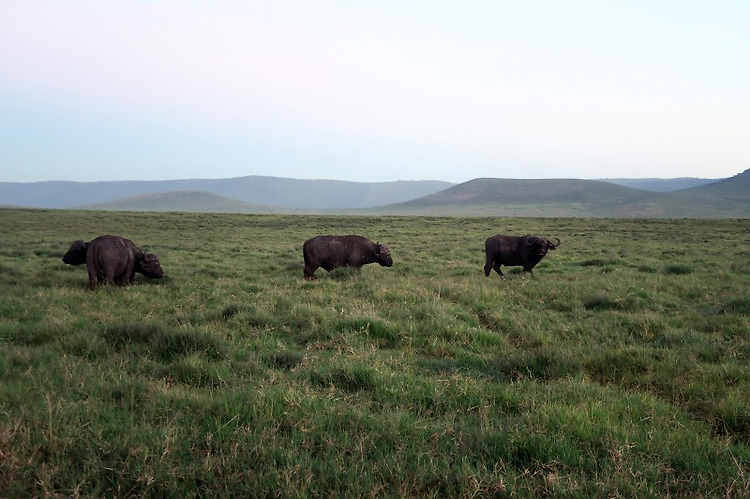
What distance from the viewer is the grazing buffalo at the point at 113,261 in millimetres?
11195

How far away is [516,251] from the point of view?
15.3 m

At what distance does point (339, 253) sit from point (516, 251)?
614cm

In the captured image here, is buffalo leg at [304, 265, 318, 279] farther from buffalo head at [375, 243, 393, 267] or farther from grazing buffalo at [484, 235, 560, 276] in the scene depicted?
grazing buffalo at [484, 235, 560, 276]

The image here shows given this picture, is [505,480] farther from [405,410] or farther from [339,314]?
[339,314]

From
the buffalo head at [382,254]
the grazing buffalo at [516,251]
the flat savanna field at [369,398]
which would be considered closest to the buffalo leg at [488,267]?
the grazing buffalo at [516,251]

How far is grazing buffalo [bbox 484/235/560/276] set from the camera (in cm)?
1496

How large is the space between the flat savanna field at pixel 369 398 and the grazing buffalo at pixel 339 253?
4.37 metres

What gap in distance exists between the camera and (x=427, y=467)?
3307 millimetres

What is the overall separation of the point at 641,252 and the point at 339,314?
72.0ft

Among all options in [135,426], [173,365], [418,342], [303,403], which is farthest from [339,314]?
[135,426]

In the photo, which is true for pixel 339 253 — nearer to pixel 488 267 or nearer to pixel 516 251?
pixel 488 267

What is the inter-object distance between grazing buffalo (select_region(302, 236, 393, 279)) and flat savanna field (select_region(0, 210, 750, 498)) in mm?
4371

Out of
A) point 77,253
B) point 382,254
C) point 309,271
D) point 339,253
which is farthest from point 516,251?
point 77,253

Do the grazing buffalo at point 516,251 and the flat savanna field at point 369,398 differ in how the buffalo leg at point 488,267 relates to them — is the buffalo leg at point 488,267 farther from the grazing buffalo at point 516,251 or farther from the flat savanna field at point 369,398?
the flat savanna field at point 369,398
